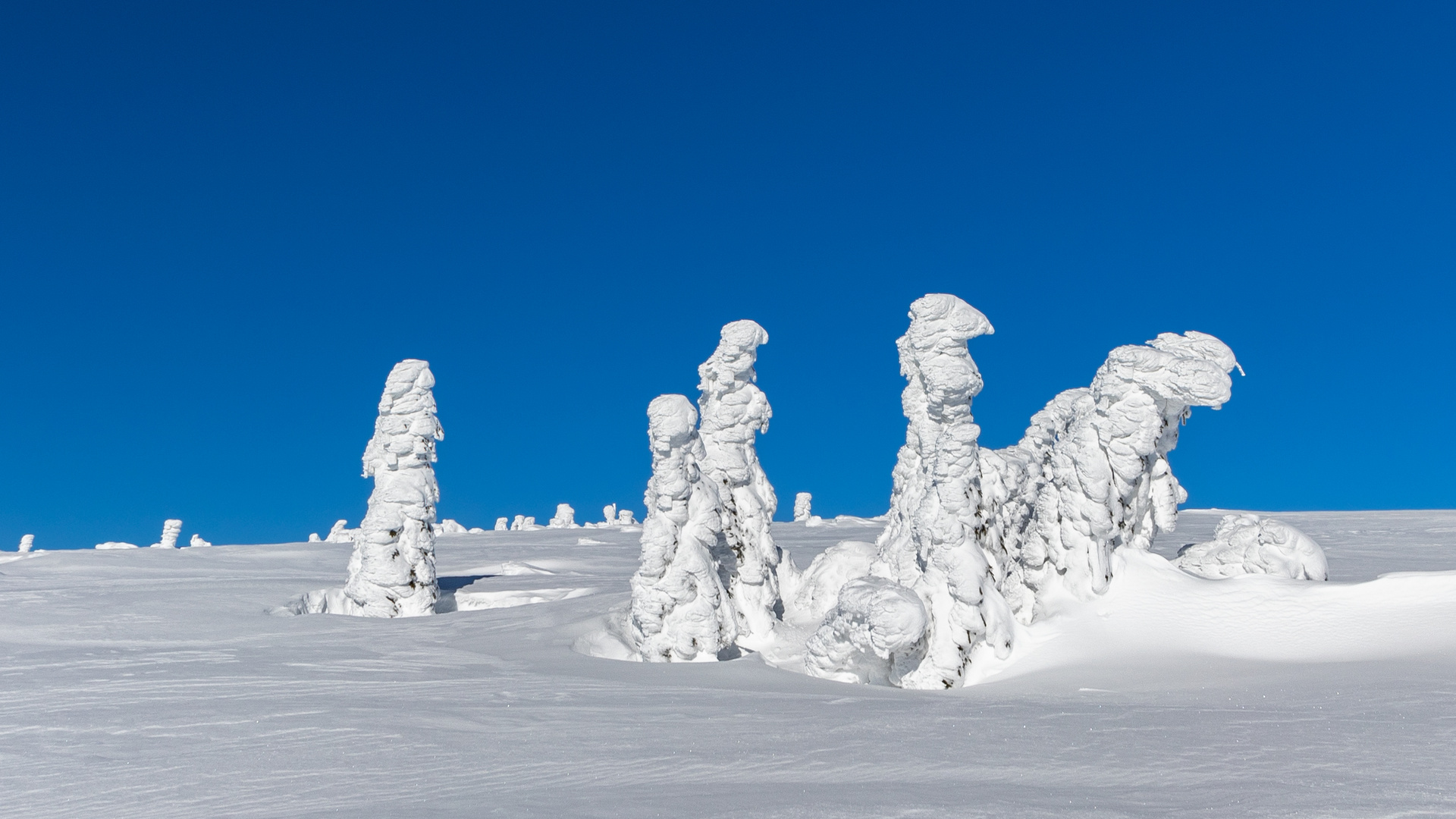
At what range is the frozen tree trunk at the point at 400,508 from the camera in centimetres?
1641

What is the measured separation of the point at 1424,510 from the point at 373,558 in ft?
131

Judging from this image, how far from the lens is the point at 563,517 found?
4731cm

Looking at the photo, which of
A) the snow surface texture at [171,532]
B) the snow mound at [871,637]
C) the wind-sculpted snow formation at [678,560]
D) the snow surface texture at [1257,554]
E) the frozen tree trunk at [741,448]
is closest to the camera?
the snow mound at [871,637]

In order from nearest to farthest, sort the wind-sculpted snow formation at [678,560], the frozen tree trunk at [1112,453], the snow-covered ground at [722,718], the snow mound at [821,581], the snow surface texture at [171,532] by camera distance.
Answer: the snow-covered ground at [722,718]
the frozen tree trunk at [1112,453]
the wind-sculpted snow formation at [678,560]
the snow mound at [821,581]
the snow surface texture at [171,532]

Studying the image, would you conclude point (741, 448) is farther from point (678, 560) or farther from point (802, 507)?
point (802, 507)

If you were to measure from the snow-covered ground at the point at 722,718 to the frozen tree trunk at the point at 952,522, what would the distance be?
56cm

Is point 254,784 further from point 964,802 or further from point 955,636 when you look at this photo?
point 955,636

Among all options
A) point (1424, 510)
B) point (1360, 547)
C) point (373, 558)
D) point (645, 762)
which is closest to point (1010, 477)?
point (645, 762)

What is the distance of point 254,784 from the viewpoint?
6039 millimetres

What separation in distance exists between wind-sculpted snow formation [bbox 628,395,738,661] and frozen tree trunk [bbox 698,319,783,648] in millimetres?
1543

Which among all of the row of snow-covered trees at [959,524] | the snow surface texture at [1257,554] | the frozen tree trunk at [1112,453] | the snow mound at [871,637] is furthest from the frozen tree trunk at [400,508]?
the snow surface texture at [1257,554]

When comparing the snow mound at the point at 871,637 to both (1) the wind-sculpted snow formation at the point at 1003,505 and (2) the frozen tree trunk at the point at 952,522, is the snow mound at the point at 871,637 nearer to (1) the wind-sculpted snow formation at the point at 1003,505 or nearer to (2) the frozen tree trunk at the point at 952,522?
(1) the wind-sculpted snow formation at the point at 1003,505

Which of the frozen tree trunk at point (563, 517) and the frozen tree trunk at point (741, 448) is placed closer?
the frozen tree trunk at point (741, 448)

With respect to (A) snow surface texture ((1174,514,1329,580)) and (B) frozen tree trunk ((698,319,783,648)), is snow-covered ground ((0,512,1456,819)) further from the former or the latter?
(B) frozen tree trunk ((698,319,783,648))
